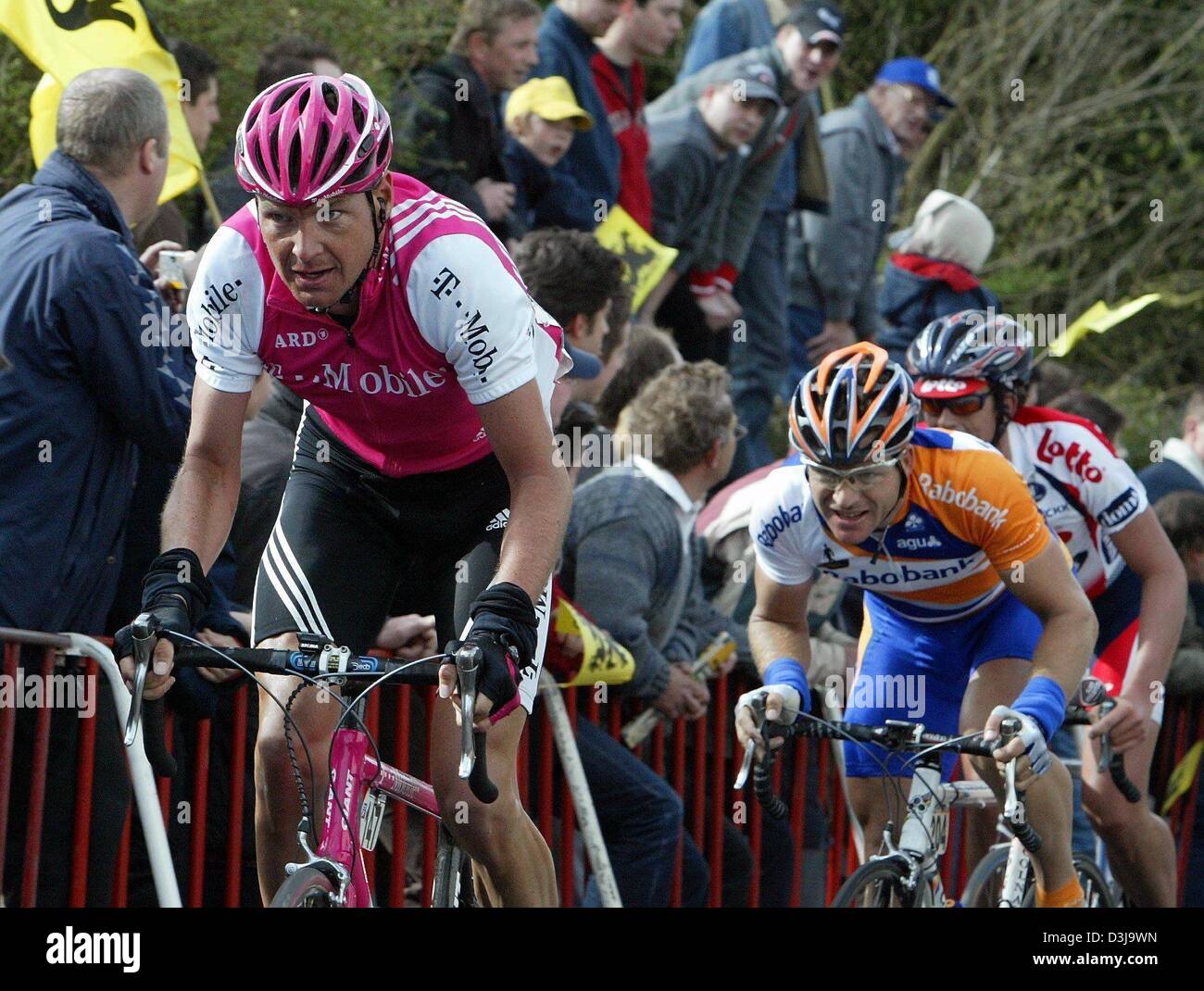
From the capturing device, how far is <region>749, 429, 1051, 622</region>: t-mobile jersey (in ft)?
19.9

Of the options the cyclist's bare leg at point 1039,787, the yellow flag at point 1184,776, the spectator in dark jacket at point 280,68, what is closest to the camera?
the cyclist's bare leg at point 1039,787

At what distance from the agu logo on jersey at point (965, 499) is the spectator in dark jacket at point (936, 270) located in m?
4.44

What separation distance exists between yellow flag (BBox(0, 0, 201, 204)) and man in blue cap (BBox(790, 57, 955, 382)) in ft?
16.1

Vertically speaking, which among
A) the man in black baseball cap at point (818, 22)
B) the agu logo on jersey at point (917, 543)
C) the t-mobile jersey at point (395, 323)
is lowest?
the agu logo on jersey at point (917, 543)

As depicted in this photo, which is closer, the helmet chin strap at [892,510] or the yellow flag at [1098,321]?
the helmet chin strap at [892,510]

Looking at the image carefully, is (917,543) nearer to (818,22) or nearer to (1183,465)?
(1183,465)

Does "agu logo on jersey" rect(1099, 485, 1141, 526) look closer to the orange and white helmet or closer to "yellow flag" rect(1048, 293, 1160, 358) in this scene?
the orange and white helmet

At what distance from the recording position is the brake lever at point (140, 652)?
426cm

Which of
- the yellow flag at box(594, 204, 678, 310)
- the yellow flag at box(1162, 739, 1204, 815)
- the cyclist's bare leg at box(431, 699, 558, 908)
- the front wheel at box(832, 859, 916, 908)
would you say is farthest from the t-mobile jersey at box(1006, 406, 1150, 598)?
the cyclist's bare leg at box(431, 699, 558, 908)

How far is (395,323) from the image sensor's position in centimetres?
475

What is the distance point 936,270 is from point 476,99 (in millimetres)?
3045

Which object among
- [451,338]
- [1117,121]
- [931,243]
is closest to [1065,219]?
[1117,121]

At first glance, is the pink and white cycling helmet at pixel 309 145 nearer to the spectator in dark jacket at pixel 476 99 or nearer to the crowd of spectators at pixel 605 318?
the crowd of spectators at pixel 605 318

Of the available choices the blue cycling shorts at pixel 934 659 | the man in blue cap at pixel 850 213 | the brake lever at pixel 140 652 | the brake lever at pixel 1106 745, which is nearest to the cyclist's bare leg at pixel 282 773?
the brake lever at pixel 140 652
